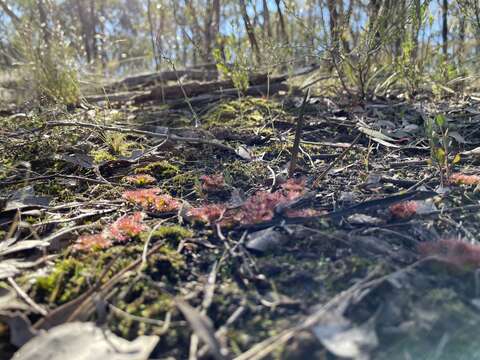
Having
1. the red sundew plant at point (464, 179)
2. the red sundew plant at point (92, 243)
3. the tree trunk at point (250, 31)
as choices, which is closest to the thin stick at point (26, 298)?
the red sundew plant at point (92, 243)

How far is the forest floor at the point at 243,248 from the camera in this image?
1.13 m

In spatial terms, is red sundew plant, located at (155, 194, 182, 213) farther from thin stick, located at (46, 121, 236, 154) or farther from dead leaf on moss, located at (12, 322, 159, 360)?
dead leaf on moss, located at (12, 322, 159, 360)

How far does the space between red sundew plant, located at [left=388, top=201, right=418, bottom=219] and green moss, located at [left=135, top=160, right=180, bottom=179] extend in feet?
3.89

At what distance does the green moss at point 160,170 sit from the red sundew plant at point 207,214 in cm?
59

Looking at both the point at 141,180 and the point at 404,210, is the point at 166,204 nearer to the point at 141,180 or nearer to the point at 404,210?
the point at 141,180

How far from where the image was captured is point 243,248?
1.53 meters

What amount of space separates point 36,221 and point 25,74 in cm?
313

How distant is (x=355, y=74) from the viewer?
3.33 meters

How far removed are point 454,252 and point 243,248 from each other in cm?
71

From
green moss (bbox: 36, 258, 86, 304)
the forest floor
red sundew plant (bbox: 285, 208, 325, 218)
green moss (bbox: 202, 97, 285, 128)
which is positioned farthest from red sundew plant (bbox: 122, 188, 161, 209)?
green moss (bbox: 202, 97, 285, 128)

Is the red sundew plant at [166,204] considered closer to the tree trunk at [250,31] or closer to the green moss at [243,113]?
the green moss at [243,113]

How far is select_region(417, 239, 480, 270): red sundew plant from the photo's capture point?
1.32 m

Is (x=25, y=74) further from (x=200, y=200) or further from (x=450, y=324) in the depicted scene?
(x=450, y=324)

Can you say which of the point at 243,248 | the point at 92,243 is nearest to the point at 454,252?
the point at 243,248
